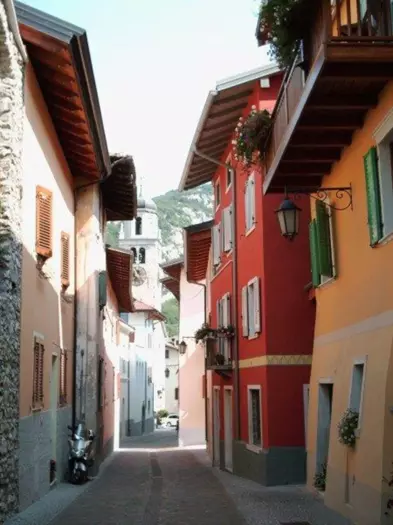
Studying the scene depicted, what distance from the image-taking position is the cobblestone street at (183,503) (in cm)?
1120

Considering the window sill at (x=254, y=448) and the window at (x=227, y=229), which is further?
the window at (x=227, y=229)

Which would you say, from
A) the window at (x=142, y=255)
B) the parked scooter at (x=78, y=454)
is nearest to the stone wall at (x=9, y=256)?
the parked scooter at (x=78, y=454)

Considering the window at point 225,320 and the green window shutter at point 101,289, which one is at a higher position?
the green window shutter at point 101,289

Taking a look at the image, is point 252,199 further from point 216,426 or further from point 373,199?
point 216,426

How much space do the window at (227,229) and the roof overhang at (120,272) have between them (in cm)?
382

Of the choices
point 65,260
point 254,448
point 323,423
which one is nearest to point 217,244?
point 65,260

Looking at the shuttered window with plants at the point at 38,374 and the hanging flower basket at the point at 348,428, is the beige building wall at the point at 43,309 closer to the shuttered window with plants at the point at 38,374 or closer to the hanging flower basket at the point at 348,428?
the shuttered window with plants at the point at 38,374

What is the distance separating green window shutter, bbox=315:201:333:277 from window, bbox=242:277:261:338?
5071 mm

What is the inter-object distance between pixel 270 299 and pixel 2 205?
7.35 metres

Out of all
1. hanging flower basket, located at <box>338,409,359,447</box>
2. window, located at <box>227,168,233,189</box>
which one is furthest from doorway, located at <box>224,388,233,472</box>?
hanging flower basket, located at <box>338,409,359,447</box>

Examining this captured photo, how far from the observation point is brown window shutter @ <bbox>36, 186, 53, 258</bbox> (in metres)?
12.9

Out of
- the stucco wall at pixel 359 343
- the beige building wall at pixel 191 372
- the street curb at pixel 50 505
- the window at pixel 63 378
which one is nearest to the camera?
the stucco wall at pixel 359 343

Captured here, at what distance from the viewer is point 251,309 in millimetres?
18047

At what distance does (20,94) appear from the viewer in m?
11.2
